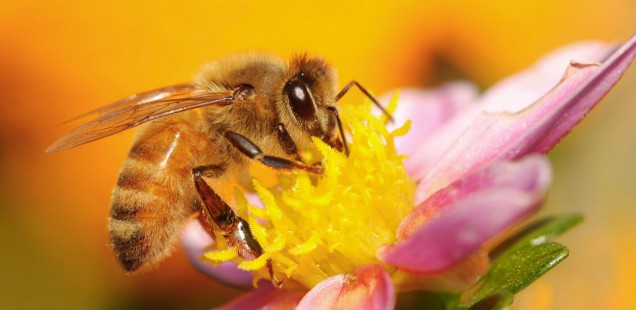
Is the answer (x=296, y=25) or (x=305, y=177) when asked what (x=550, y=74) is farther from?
(x=296, y=25)

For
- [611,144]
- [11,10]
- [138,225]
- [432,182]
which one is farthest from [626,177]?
[11,10]

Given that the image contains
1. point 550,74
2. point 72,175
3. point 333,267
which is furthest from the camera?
point 72,175

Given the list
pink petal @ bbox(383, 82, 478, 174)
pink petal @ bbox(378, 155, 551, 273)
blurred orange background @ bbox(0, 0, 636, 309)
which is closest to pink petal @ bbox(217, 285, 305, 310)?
pink petal @ bbox(378, 155, 551, 273)

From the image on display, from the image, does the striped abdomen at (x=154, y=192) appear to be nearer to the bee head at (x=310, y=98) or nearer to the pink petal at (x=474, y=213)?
the bee head at (x=310, y=98)

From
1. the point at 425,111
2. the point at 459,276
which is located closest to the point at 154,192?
the point at 459,276

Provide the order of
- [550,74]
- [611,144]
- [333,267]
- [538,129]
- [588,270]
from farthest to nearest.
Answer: [611,144] < [588,270] < [550,74] < [333,267] < [538,129]

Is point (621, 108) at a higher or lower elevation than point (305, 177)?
lower

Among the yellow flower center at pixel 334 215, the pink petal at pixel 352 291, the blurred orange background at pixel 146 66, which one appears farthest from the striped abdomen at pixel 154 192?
the blurred orange background at pixel 146 66
